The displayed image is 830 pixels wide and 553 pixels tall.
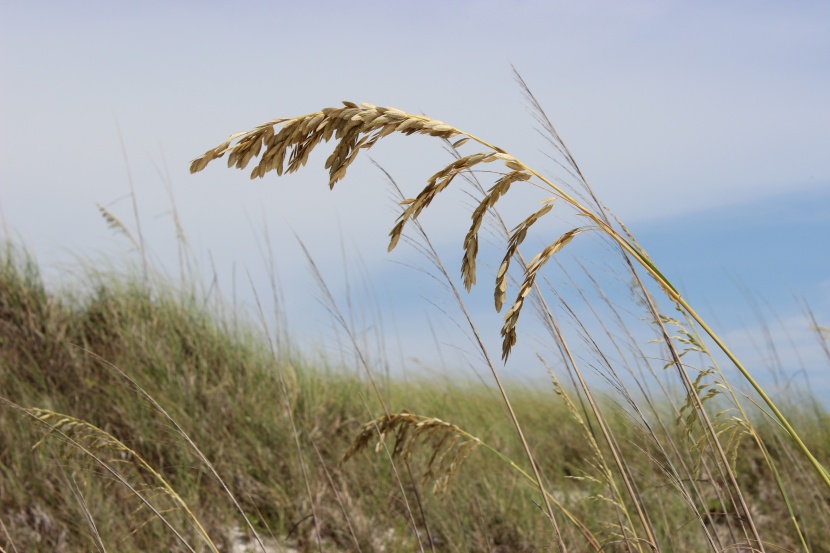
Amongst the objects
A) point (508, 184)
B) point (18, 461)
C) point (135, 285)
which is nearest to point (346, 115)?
point (508, 184)

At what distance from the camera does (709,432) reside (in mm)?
2137

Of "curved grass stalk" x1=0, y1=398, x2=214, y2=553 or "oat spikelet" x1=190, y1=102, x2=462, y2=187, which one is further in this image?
"curved grass stalk" x1=0, y1=398, x2=214, y2=553

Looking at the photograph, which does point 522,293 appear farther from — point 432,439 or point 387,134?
point 432,439

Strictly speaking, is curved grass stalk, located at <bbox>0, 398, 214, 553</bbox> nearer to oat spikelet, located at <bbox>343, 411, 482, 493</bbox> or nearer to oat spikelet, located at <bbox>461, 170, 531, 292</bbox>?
oat spikelet, located at <bbox>343, 411, 482, 493</bbox>

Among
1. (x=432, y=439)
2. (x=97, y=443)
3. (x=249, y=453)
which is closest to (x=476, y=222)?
(x=432, y=439)

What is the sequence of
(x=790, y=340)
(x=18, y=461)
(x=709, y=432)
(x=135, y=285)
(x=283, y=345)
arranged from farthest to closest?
(x=135, y=285) → (x=283, y=345) → (x=790, y=340) → (x=18, y=461) → (x=709, y=432)

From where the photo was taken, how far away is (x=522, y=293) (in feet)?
4.69

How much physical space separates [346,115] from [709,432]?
1334 millimetres

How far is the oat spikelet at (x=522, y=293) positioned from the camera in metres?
1.43

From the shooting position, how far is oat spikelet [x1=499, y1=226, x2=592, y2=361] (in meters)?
1.43

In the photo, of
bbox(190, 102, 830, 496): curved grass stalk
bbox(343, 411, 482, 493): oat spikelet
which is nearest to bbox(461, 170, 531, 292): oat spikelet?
bbox(190, 102, 830, 496): curved grass stalk

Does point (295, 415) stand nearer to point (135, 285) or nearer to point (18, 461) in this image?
point (18, 461)

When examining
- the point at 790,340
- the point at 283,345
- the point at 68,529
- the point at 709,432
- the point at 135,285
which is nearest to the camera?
the point at 709,432

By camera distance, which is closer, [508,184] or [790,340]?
[508,184]
